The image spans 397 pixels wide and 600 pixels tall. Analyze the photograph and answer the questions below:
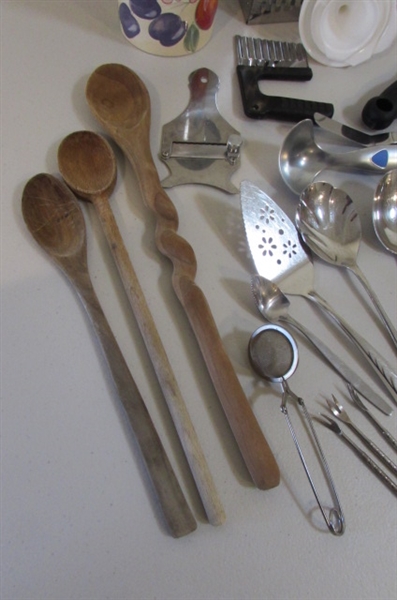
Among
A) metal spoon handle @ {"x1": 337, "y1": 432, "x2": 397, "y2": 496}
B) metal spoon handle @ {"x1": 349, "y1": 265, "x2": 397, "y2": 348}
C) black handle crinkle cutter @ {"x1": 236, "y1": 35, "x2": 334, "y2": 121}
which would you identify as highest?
black handle crinkle cutter @ {"x1": 236, "y1": 35, "x2": 334, "y2": 121}

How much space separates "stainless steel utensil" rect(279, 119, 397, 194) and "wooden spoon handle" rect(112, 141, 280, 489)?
0.16 meters

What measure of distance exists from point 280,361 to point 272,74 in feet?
1.36

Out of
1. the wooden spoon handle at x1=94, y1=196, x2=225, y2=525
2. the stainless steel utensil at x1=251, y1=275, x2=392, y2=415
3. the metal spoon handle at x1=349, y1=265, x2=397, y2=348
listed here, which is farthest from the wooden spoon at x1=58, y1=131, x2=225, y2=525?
the metal spoon handle at x1=349, y1=265, x2=397, y2=348

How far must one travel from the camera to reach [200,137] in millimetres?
603

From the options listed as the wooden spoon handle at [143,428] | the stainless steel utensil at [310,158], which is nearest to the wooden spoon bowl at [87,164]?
the wooden spoon handle at [143,428]

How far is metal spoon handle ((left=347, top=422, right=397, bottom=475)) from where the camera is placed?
1.45ft

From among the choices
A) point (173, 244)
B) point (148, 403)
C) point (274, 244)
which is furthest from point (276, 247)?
point (148, 403)

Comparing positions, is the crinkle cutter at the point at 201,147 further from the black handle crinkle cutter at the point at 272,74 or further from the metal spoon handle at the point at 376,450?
the metal spoon handle at the point at 376,450

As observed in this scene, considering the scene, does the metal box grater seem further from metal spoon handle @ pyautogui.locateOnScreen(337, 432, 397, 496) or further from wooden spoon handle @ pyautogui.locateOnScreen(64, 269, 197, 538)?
metal spoon handle @ pyautogui.locateOnScreen(337, 432, 397, 496)

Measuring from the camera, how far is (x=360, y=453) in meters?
0.45

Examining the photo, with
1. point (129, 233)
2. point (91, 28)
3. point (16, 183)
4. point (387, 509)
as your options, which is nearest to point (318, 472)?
point (387, 509)

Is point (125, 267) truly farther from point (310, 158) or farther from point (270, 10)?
point (270, 10)

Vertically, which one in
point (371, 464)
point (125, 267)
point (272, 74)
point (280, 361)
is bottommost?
point (371, 464)

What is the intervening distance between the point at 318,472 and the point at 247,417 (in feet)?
0.29
